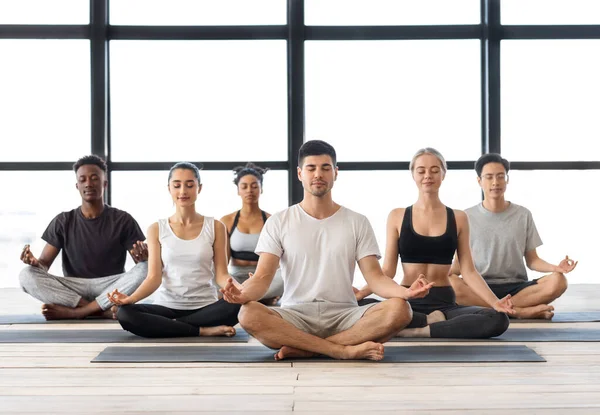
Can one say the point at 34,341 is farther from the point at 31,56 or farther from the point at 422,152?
the point at 31,56

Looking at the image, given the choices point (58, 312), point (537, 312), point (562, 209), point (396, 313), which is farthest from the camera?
point (562, 209)

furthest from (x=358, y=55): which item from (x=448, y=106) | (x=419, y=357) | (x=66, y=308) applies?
(x=419, y=357)

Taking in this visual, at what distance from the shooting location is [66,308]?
4238 mm

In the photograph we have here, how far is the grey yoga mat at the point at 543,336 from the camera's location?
334 cm

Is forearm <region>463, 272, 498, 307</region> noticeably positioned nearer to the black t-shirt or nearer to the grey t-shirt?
the grey t-shirt

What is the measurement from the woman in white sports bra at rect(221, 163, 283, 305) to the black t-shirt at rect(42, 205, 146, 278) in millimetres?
622

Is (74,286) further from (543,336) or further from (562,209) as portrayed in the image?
(562,209)

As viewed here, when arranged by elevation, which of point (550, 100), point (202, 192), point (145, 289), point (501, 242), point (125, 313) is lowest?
point (125, 313)

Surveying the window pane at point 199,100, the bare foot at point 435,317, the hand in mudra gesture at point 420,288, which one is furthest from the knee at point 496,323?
the window pane at point 199,100

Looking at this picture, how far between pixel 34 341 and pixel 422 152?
2017mm

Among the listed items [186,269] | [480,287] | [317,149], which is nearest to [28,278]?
[186,269]

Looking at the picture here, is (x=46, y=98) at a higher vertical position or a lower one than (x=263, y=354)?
higher

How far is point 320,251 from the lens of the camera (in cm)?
303
